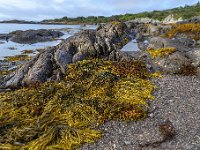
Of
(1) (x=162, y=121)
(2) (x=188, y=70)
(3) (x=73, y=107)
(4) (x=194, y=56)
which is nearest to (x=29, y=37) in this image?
(4) (x=194, y=56)

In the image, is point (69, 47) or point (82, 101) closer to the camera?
point (82, 101)

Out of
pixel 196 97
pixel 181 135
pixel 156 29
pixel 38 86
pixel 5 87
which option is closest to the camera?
pixel 181 135

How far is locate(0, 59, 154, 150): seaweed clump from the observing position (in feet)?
39.8

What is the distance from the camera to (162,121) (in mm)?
13234

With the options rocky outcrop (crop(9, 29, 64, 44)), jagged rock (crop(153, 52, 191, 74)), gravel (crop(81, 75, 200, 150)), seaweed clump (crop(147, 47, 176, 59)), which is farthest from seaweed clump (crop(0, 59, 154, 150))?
rocky outcrop (crop(9, 29, 64, 44))

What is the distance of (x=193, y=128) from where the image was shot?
12.5m

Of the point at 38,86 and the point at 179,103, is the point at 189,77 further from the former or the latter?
the point at 38,86

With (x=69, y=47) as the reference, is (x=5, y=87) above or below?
below

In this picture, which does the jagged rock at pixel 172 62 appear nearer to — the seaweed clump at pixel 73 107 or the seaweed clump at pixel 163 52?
the seaweed clump at pixel 163 52

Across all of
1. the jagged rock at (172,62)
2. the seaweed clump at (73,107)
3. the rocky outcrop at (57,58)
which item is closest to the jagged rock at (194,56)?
the jagged rock at (172,62)

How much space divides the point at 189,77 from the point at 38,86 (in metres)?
8.09

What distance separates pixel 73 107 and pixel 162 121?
3814 millimetres

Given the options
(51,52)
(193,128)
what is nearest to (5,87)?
(51,52)

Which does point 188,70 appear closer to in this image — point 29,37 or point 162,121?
point 162,121
